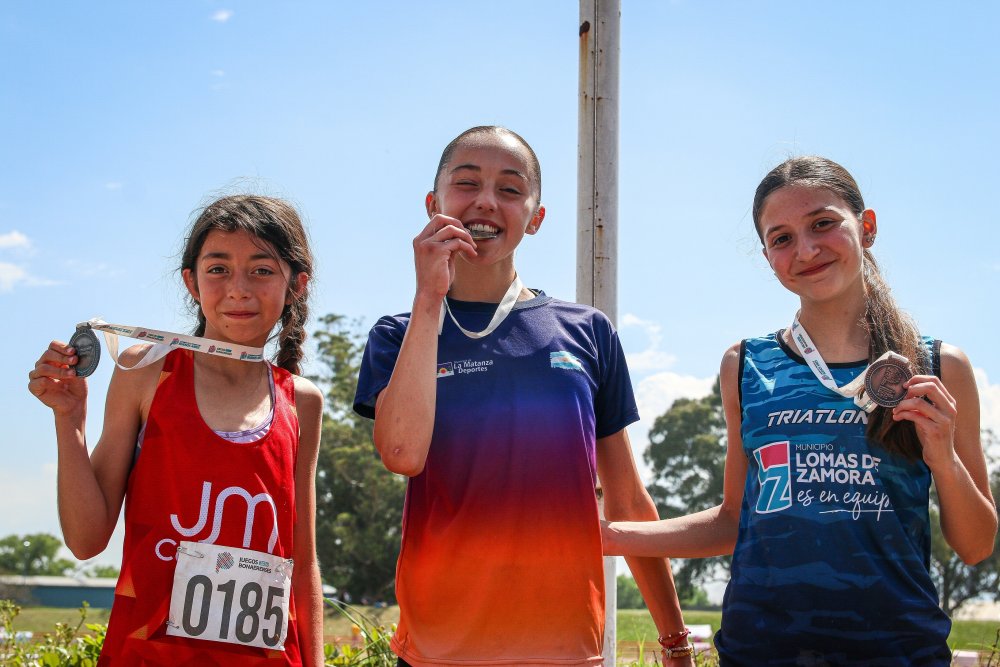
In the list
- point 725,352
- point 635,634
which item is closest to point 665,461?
point 635,634

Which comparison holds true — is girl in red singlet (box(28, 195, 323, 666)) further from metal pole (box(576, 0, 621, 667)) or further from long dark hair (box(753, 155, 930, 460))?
metal pole (box(576, 0, 621, 667))

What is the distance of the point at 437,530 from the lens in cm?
251

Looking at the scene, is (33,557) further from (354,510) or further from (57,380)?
(57,380)

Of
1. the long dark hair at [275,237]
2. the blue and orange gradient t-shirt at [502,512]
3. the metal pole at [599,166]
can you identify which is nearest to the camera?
the blue and orange gradient t-shirt at [502,512]

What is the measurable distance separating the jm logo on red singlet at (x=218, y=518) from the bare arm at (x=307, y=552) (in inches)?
7.5

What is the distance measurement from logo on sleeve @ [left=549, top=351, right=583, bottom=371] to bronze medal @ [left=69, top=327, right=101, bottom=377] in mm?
1306

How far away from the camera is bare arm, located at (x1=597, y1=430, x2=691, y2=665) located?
2.93 m

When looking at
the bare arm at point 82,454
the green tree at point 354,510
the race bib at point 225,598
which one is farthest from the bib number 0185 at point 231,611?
the green tree at point 354,510

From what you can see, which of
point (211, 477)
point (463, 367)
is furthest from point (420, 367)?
point (211, 477)

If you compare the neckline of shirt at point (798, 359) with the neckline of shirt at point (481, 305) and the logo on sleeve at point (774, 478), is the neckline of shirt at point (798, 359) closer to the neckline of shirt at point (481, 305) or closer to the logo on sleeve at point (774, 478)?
the logo on sleeve at point (774, 478)

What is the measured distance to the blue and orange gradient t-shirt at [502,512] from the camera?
2445mm

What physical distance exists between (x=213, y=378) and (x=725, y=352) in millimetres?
1669

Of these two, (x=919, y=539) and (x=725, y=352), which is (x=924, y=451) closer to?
(x=919, y=539)

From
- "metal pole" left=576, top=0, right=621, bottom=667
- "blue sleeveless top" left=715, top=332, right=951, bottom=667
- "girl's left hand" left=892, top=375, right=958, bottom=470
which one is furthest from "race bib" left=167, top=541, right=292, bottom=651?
"metal pole" left=576, top=0, right=621, bottom=667
